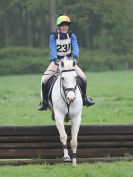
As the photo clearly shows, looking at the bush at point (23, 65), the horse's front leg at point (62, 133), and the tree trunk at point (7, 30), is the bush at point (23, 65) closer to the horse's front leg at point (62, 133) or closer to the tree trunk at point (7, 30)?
the tree trunk at point (7, 30)

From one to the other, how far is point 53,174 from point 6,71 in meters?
45.6

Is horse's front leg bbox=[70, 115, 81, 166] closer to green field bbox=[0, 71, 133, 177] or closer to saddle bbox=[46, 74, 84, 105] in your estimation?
green field bbox=[0, 71, 133, 177]

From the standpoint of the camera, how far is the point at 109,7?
69.5 m

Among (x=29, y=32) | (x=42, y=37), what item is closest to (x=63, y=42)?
(x=42, y=37)

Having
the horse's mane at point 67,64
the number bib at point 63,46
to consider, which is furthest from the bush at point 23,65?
the horse's mane at point 67,64

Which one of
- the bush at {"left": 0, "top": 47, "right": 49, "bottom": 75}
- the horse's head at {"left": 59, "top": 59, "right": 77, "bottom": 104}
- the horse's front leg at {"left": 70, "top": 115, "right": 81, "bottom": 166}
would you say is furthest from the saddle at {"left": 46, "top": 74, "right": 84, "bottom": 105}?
the bush at {"left": 0, "top": 47, "right": 49, "bottom": 75}

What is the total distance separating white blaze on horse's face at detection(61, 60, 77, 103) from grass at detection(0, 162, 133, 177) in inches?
47.1

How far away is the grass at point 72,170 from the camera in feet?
30.6

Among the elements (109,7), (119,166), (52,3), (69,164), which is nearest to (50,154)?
(69,164)

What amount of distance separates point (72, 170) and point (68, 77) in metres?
1.63

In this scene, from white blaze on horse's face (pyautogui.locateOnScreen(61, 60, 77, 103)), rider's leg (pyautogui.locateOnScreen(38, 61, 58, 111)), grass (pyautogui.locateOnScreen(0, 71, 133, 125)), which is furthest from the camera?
grass (pyautogui.locateOnScreen(0, 71, 133, 125))

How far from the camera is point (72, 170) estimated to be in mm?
9781

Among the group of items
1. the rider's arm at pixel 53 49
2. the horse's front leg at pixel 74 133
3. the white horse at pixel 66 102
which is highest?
the rider's arm at pixel 53 49

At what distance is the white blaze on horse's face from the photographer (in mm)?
10030
